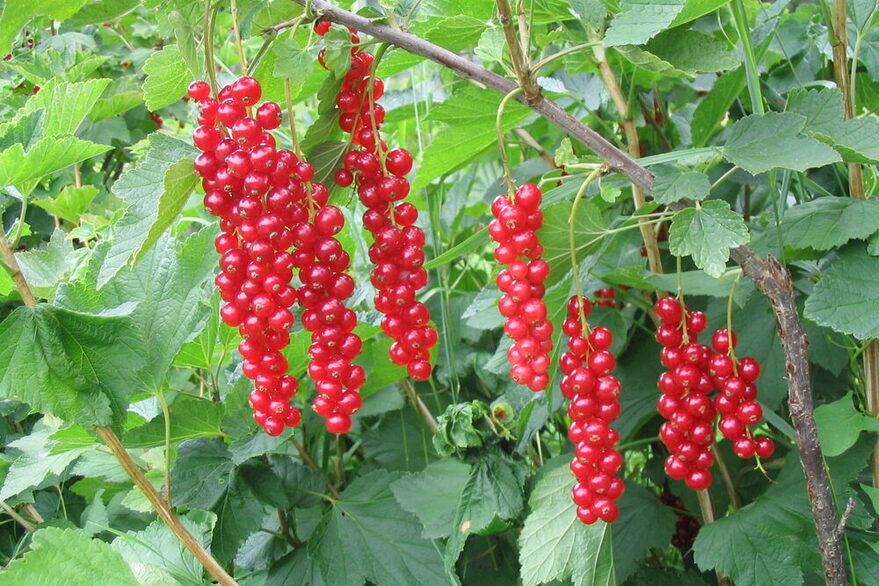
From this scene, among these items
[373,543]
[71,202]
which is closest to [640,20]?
[373,543]

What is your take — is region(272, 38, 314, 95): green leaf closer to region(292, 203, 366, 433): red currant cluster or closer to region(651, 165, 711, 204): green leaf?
region(292, 203, 366, 433): red currant cluster

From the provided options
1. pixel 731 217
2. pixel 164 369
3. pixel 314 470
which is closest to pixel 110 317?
pixel 164 369

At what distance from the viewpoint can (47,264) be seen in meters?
1.15

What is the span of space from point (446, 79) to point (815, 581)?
94 centimetres

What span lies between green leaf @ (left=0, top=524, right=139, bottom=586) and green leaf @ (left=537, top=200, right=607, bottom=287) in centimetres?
54

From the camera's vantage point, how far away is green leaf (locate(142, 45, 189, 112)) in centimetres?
74

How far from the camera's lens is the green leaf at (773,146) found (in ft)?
2.27

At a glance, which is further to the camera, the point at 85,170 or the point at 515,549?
the point at 85,170

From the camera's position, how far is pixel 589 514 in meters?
0.78

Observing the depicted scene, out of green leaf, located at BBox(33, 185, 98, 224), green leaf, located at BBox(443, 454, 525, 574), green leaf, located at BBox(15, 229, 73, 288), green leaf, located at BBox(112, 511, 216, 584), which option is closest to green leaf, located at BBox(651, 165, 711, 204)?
green leaf, located at BBox(443, 454, 525, 574)

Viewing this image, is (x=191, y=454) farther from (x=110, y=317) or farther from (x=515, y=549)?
(x=515, y=549)

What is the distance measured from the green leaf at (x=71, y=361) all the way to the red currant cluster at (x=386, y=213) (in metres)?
0.26

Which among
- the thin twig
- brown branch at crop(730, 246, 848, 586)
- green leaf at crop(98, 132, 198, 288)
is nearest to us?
green leaf at crop(98, 132, 198, 288)

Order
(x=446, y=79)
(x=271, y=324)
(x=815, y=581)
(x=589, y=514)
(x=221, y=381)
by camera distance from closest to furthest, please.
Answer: (x=271, y=324)
(x=589, y=514)
(x=815, y=581)
(x=221, y=381)
(x=446, y=79)
